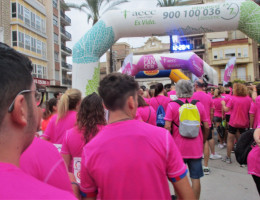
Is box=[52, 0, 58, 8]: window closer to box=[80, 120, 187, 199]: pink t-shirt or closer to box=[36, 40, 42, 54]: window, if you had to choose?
box=[36, 40, 42, 54]: window

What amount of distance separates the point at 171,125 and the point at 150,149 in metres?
2.11

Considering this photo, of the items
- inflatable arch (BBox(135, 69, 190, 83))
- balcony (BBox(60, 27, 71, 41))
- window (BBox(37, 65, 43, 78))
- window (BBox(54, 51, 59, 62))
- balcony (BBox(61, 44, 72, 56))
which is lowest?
inflatable arch (BBox(135, 69, 190, 83))

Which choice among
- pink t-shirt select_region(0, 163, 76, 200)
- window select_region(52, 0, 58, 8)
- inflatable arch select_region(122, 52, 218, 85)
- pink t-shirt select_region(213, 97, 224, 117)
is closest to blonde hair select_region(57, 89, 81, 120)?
pink t-shirt select_region(0, 163, 76, 200)

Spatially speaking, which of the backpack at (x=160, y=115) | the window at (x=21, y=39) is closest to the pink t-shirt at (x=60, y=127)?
the backpack at (x=160, y=115)

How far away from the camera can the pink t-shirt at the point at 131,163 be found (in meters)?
1.40

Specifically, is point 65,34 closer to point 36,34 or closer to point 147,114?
point 36,34

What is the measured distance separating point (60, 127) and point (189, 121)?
1771mm

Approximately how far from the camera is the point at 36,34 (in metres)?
28.5

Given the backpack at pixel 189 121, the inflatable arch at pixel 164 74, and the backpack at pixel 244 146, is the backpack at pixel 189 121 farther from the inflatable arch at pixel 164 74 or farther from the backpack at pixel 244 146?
the inflatable arch at pixel 164 74

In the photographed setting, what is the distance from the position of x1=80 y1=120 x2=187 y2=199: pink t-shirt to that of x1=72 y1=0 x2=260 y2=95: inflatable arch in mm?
4704

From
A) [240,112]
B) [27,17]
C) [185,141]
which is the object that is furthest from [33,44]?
[185,141]

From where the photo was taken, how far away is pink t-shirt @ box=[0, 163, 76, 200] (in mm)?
624

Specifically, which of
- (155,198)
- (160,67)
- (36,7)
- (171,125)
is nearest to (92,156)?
(155,198)

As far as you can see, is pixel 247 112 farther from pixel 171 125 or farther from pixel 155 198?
pixel 155 198
